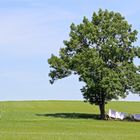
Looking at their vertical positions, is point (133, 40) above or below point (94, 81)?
above

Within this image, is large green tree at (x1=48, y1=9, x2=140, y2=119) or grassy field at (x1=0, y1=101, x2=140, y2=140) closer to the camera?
grassy field at (x1=0, y1=101, x2=140, y2=140)

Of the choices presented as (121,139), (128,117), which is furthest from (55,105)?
(121,139)

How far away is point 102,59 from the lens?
86.1 meters

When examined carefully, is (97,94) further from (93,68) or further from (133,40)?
(133,40)

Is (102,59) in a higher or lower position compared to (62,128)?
higher

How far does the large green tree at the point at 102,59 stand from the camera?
8438 centimetres

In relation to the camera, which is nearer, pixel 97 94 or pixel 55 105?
pixel 97 94

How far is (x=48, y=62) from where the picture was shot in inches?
3494

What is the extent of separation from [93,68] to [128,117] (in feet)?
42.9

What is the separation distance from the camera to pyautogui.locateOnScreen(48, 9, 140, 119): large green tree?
→ 84.4 m

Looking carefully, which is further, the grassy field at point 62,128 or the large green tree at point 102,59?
the large green tree at point 102,59

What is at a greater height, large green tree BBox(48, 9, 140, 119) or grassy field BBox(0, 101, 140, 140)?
large green tree BBox(48, 9, 140, 119)

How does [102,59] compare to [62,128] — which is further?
[102,59]

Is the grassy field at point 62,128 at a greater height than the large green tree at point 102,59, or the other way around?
the large green tree at point 102,59
